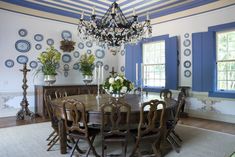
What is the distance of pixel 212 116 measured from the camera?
527 cm

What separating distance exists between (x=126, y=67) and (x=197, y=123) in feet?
10.6

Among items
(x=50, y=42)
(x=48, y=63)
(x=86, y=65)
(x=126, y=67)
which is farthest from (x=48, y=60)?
(x=126, y=67)

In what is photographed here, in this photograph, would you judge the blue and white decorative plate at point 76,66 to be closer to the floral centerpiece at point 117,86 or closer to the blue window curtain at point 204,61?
the floral centerpiece at point 117,86

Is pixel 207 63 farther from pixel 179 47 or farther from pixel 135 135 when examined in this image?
pixel 135 135

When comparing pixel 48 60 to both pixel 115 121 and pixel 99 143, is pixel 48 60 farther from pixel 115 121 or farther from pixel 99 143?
pixel 115 121

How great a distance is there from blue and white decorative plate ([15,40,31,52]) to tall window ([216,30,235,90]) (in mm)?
5081

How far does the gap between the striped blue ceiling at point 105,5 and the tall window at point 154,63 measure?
3.28 feet

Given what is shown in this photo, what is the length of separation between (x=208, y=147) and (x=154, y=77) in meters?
3.56

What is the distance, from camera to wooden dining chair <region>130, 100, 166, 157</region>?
105 inches

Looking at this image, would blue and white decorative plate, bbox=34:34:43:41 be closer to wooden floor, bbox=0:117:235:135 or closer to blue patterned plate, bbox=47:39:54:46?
blue patterned plate, bbox=47:39:54:46

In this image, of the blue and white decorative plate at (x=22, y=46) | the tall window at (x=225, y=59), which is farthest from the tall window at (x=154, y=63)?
the blue and white decorative plate at (x=22, y=46)

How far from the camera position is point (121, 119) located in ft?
8.60

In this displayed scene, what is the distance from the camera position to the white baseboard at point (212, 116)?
4.96 meters

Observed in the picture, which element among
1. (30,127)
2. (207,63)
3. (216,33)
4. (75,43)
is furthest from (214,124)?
(75,43)
